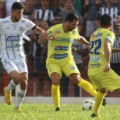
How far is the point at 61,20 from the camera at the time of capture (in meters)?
15.6

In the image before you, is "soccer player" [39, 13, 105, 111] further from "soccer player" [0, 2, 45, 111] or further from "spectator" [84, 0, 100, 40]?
"spectator" [84, 0, 100, 40]

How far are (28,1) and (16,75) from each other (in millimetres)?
4117

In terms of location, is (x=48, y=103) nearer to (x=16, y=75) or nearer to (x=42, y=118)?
A: (x=16, y=75)

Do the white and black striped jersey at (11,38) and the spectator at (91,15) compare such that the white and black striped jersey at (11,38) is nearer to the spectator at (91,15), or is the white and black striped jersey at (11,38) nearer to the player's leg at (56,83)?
the player's leg at (56,83)

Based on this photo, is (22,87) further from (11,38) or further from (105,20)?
(105,20)

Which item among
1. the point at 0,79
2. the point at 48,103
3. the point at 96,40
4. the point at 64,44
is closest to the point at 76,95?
the point at 48,103

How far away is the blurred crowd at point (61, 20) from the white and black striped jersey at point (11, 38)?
9.85ft

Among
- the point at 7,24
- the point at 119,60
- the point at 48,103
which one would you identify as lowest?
the point at 48,103

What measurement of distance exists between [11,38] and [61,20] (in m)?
3.55

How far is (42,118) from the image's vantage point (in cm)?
1025

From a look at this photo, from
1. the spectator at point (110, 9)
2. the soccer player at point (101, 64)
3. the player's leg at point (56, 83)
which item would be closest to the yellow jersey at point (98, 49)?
the soccer player at point (101, 64)

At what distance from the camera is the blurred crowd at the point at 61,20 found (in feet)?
50.7

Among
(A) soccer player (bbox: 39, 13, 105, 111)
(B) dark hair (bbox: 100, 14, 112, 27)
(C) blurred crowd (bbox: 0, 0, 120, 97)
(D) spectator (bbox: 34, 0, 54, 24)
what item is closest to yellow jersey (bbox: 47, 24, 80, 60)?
(A) soccer player (bbox: 39, 13, 105, 111)

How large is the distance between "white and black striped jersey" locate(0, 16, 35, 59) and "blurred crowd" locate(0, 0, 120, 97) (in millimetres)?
3004
